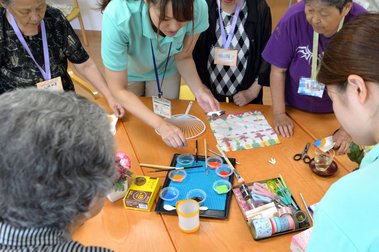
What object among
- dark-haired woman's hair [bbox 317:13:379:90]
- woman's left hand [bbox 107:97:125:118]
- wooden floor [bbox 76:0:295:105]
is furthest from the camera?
wooden floor [bbox 76:0:295:105]

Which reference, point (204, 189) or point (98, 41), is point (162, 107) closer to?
point (204, 189)

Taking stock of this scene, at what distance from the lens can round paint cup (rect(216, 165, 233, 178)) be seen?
145 cm

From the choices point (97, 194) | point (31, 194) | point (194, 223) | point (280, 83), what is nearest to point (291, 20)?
point (280, 83)

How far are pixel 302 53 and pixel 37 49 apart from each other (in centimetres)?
141

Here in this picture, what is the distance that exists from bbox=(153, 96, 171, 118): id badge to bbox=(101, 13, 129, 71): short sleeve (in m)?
0.25

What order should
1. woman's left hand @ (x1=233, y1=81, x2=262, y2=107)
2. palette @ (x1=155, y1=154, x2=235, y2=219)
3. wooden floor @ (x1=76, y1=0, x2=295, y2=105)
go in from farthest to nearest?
wooden floor @ (x1=76, y1=0, x2=295, y2=105) < woman's left hand @ (x1=233, y1=81, x2=262, y2=107) < palette @ (x1=155, y1=154, x2=235, y2=219)

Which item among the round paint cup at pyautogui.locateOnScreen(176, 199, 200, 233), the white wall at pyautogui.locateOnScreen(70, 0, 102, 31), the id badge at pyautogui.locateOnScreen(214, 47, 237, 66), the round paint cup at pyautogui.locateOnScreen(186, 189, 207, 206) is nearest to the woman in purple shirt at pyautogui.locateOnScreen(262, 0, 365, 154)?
the id badge at pyautogui.locateOnScreen(214, 47, 237, 66)

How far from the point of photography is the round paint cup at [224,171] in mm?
1450

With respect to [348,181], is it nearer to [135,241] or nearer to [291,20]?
[135,241]

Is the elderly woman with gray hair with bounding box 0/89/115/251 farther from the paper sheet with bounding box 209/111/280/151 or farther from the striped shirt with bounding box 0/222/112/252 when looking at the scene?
the paper sheet with bounding box 209/111/280/151

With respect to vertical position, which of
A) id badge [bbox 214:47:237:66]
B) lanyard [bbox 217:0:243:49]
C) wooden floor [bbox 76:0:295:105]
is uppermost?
lanyard [bbox 217:0:243:49]

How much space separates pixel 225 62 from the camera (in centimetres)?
213

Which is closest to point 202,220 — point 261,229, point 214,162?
point 261,229

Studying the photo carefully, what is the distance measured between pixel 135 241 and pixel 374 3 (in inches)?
94.0
